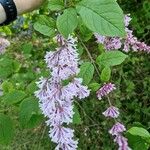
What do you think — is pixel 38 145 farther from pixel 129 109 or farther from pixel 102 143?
pixel 129 109

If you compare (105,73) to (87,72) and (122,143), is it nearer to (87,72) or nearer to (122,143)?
(87,72)

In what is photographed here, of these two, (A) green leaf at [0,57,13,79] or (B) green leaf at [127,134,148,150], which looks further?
(A) green leaf at [0,57,13,79]

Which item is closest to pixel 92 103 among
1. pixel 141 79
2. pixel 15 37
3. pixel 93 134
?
pixel 93 134

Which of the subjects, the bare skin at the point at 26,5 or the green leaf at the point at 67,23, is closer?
the green leaf at the point at 67,23

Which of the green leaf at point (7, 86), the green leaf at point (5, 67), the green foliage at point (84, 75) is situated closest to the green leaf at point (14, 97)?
the green foliage at point (84, 75)

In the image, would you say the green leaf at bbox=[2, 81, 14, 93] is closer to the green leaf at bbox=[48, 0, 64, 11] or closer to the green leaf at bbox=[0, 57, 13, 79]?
the green leaf at bbox=[0, 57, 13, 79]

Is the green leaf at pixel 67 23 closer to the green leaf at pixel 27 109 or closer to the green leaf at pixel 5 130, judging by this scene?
the green leaf at pixel 27 109

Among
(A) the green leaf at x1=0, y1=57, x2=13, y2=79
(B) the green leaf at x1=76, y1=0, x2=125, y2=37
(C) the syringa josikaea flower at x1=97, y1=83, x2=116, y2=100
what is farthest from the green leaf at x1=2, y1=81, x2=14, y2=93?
(B) the green leaf at x1=76, y1=0, x2=125, y2=37

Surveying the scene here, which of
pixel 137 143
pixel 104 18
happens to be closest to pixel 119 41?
pixel 137 143

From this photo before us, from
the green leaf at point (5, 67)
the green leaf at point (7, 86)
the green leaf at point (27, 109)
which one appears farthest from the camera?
→ the green leaf at point (7, 86)
